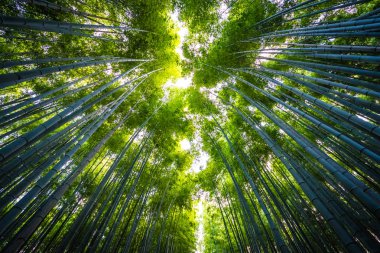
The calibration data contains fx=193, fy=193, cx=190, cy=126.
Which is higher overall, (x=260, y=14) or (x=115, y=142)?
(x=260, y=14)

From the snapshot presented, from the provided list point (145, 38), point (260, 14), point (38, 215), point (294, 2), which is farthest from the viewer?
point (145, 38)

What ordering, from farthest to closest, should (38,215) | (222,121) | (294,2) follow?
(222,121) → (294,2) → (38,215)

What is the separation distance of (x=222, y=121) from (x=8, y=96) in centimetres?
664

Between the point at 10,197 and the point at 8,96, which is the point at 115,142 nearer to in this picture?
the point at 8,96

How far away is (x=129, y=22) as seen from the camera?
5.49 meters

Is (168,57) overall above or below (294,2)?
above

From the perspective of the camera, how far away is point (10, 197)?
1815mm

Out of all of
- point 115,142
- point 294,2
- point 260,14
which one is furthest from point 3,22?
point 294,2

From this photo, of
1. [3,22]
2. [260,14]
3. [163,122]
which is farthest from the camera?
[163,122]

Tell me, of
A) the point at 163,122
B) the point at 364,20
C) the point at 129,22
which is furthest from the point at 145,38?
the point at 364,20

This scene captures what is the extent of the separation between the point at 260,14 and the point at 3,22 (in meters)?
5.57

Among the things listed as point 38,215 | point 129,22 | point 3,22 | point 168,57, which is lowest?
point 38,215

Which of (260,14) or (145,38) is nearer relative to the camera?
(260,14)

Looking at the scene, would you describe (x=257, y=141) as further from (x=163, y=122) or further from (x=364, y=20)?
(x=364, y=20)
